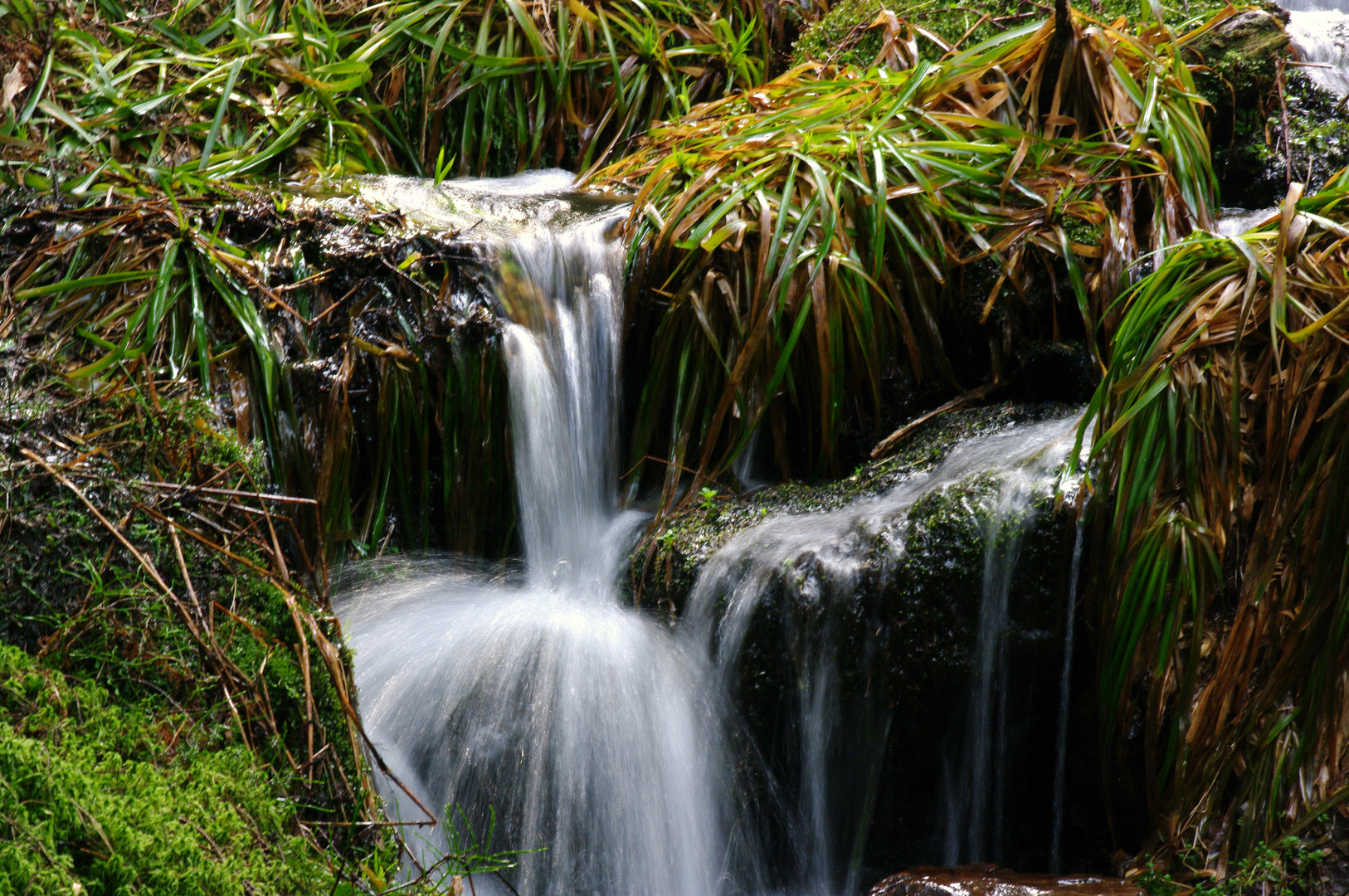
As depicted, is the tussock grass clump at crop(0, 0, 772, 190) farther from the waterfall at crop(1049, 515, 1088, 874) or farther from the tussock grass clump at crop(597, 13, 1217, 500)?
the waterfall at crop(1049, 515, 1088, 874)

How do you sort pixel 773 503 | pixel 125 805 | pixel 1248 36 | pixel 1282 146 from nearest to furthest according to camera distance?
pixel 125 805 < pixel 773 503 < pixel 1282 146 < pixel 1248 36

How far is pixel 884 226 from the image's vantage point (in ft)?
10.6

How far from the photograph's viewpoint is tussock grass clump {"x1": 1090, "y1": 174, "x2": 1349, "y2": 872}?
2129 millimetres

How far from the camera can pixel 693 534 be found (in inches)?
120

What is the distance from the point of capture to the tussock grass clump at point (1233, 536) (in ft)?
6.98

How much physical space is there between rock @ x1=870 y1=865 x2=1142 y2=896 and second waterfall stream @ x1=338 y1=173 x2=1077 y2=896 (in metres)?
0.24

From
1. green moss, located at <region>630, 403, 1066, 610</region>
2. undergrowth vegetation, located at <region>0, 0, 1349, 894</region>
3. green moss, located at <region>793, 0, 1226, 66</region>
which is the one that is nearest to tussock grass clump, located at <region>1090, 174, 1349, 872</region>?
undergrowth vegetation, located at <region>0, 0, 1349, 894</region>

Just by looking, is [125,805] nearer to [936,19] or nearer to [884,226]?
[884,226]

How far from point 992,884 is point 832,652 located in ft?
2.20

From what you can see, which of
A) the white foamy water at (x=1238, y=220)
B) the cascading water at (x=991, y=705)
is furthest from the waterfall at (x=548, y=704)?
the white foamy water at (x=1238, y=220)

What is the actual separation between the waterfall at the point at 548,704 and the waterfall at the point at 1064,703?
0.84m

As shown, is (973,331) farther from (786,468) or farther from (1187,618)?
(1187,618)

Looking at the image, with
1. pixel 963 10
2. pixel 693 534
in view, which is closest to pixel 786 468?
pixel 693 534

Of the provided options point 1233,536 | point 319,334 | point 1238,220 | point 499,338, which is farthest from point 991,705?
point 319,334
